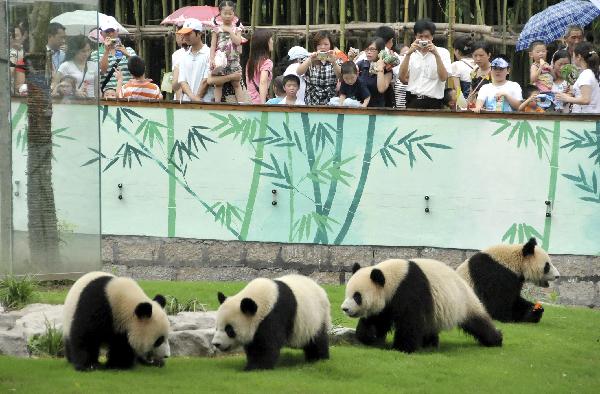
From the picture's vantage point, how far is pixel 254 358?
36.4 feet

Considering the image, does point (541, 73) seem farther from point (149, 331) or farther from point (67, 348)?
point (67, 348)

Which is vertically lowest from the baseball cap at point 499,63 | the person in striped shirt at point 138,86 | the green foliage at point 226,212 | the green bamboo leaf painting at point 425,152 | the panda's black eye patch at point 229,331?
the panda's black eye patch at point 229,331

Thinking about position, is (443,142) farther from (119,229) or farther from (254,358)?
(254,358)

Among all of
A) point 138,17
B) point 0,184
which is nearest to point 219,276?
point 0,184

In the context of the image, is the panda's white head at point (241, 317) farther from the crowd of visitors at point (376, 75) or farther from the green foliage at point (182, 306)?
the crowd of visitors at point (376, 75)

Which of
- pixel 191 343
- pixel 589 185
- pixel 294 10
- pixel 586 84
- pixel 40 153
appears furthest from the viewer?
pixel 294 10

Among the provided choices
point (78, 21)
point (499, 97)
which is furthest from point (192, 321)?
point (499, 97)

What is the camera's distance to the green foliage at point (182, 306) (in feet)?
42.9

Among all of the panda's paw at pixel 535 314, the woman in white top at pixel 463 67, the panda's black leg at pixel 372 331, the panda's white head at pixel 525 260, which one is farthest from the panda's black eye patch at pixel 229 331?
the woman in white top at pixel 463 67

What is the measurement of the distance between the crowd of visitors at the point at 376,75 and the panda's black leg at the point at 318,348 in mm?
7217

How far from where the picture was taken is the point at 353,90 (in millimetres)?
18812

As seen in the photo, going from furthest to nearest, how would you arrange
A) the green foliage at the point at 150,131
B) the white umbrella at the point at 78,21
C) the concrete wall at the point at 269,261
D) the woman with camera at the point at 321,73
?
the green foliage at the point at 150,131, the woman with camera at the point at 321,73, the concrete wall at the point at 269,261, the white umbrella at the point at 78,21

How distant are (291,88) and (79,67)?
436cm

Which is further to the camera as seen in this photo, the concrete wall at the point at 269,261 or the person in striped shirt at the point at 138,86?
the person in striped shirt at the point at 138,86
